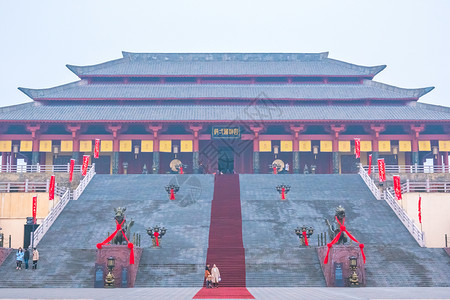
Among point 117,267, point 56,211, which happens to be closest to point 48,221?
point 56,211

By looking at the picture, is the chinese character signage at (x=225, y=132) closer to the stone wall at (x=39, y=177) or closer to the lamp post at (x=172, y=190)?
the lamp post at (x=172, y=190)

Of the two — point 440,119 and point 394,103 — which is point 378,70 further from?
point 440,119

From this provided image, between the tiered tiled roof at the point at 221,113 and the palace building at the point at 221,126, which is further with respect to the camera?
the palace building at the point at 221,126

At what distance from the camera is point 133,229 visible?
Result: 26688mm

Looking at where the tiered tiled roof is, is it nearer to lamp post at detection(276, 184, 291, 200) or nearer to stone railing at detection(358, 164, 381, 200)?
stone railing at detection(358, 164, 381, 200)

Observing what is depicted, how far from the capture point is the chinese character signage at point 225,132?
42250 millimetres

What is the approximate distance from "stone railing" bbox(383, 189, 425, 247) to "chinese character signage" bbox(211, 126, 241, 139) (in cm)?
1456

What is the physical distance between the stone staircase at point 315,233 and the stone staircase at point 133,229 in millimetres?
2598

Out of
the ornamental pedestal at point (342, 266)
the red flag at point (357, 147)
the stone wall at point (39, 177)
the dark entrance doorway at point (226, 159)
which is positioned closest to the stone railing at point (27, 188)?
the stone wall at point (39, 177)

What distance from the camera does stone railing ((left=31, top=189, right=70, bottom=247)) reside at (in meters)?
24.9

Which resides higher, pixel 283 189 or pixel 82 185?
pixel 82 185

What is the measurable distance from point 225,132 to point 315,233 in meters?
17.6

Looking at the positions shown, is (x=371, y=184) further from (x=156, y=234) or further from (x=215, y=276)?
(x=215, y=276)

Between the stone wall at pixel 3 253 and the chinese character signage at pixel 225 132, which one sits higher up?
the chinese character signage at pixel 225 132
